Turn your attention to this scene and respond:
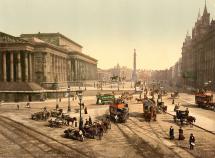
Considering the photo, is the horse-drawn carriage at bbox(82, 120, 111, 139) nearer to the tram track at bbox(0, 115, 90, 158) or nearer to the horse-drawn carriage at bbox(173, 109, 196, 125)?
the tram track at bbox(0, 115, 90, 158)

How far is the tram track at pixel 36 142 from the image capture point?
2794 cm

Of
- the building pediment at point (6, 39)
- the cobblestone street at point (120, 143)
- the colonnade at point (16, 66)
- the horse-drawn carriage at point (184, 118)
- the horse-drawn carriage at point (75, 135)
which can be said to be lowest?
the cobblestone street at point (120, 143)

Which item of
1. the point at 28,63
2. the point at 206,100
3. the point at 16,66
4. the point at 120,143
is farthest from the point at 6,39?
the point at 120,143

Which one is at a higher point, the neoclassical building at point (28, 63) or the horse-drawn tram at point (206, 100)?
the neoclassical building at point (28, 63)

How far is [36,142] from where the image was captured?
32344 mm

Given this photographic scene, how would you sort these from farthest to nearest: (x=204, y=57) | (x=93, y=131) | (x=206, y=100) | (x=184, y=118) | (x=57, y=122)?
(x=204, y=57), (x=206, y=100), (x=184, y=118), (x=57, y=122), (x=93, y=131)

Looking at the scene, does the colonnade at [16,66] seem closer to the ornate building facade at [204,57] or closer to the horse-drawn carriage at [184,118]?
the horse-drawn carriage at [184,118]

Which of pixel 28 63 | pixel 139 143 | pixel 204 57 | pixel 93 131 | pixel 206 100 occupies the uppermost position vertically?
pixel 204 57

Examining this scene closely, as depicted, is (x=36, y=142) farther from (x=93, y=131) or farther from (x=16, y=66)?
(x=16, y=66)

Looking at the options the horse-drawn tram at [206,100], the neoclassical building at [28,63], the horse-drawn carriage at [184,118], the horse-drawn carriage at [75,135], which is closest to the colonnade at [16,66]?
the neoclassical building at [28,63]

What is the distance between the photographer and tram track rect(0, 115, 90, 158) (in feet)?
Answer: 91.7

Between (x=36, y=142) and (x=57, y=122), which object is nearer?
(x=36, y=142)

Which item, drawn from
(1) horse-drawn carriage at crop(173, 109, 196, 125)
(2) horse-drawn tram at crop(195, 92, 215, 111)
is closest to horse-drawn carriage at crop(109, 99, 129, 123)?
(1) horse-drawn carriage at crop(173, 109, 196, 125)

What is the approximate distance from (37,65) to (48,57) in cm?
454
